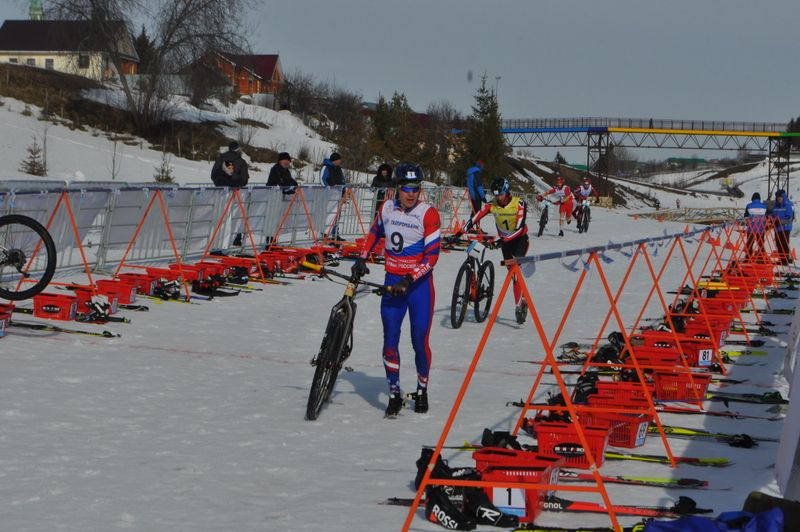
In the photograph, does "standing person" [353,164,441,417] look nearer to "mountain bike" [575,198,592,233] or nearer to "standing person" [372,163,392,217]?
"standing person" [372,163,392,217]

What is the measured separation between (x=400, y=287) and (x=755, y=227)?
52.7 ft

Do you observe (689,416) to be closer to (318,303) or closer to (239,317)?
(239,317)

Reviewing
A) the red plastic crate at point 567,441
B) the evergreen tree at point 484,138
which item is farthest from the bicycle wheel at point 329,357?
the evergreen tree at point 484,138

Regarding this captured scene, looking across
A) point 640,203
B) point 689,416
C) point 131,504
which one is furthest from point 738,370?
point 640,203

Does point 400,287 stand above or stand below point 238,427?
above

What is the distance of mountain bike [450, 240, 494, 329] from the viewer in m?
13.5

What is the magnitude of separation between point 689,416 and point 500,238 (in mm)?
5188

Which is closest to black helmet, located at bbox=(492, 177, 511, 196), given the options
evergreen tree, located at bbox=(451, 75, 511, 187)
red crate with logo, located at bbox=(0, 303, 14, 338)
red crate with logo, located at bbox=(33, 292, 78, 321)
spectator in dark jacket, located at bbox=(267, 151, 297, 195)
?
red crate with logo, located at bbox=(33, 292, 78, 321)

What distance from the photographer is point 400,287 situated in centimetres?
812

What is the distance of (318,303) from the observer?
15727 mm

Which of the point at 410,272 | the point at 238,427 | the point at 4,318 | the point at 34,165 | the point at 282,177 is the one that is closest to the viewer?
the point at 238,427

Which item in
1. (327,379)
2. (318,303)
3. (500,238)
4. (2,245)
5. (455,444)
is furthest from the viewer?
(318,303)

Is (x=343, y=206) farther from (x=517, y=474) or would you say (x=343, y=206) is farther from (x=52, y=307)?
(x=517, y=474)

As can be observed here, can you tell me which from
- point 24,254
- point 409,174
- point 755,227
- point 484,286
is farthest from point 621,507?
point 755,227
